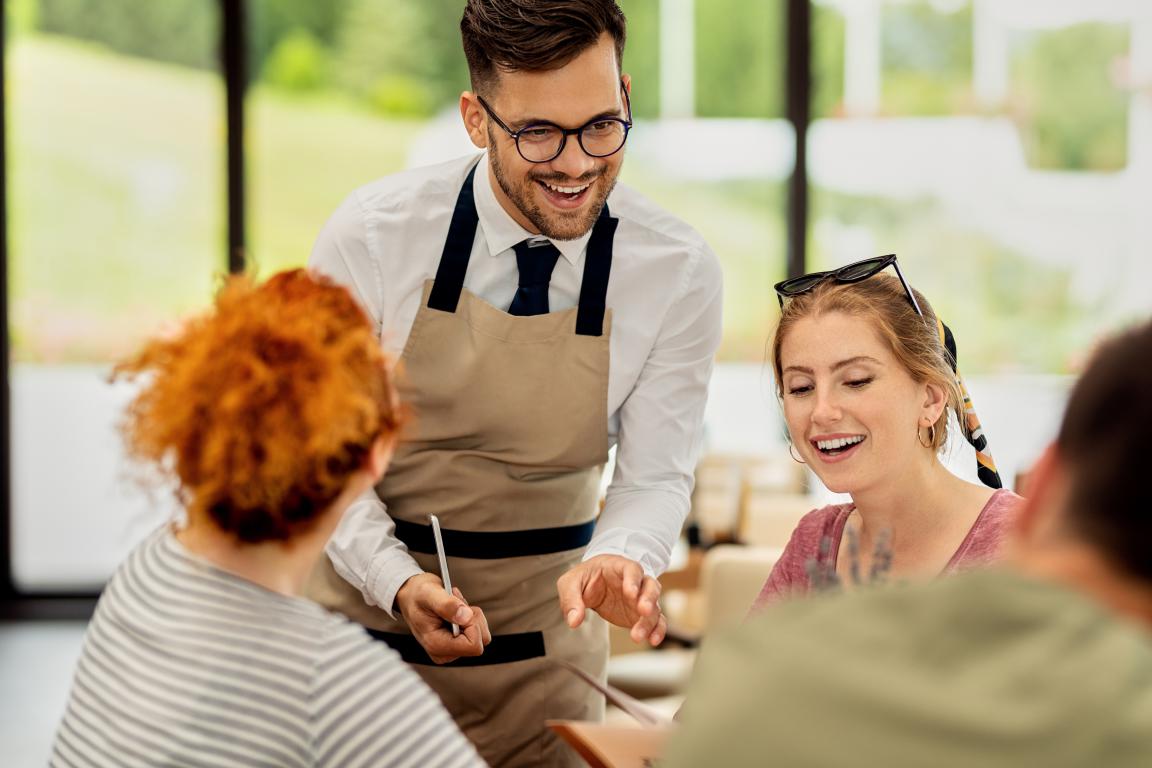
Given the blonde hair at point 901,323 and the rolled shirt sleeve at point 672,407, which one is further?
the rolled shirt sleeve at point 672,407

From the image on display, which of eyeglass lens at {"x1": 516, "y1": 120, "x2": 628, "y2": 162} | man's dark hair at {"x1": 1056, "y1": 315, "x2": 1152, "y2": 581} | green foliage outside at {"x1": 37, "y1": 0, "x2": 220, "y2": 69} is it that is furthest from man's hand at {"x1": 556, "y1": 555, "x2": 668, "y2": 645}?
green foliage outside at {"x1": 37, "y1": 0, "x2": 220, "y2": 69}

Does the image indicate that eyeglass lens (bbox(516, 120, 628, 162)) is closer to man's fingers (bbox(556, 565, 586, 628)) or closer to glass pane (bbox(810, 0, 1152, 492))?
man's fingers (bbox(556, 565, 586, 628))

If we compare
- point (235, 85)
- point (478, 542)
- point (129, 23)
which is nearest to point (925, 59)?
point (235, 85)

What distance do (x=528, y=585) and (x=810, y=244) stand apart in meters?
4.09

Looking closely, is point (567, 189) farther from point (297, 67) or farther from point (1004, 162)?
point (1004, 162)

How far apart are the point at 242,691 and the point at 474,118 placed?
45.6 inches

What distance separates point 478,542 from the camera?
6.64 ft

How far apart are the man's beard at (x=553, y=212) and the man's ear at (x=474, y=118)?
0.04 m

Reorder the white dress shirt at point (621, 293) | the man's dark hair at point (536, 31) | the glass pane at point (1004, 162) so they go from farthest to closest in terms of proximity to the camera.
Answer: the glass pane at point (1004, 162) → the white dress shirt at point (621, 293) → the man's dark hair at point (536, 31)

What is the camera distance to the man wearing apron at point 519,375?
1.92m

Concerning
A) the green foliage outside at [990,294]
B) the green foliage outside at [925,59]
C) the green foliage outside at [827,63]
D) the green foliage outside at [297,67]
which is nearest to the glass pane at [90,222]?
the green foliage outside at [297,67]

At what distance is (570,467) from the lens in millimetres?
2061

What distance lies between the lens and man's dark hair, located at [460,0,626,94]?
1817 millimetres

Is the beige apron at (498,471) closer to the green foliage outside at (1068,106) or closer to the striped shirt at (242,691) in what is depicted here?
the striped shirt at (242,691)
